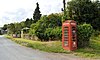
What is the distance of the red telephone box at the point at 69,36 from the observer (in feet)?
73.0

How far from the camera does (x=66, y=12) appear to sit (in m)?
37.2

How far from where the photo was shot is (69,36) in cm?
2241

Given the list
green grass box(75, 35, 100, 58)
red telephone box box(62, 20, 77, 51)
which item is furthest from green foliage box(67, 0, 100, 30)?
red telephone box box(62, 20, 77, 51)

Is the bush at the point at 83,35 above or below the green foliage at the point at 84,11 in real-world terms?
below

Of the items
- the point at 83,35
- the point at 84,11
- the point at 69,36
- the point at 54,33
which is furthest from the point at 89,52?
the point at 84,11

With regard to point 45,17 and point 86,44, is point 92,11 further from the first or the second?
point 86,44

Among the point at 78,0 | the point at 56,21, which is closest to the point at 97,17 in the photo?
the point at 78,0

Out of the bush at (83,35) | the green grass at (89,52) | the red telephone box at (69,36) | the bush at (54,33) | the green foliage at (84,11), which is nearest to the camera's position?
the green grass at (89,52)

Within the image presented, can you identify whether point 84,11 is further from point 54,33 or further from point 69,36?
point 69,36

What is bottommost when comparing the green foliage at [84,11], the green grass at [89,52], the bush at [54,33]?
the green grass at [89,52]

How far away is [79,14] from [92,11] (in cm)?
179

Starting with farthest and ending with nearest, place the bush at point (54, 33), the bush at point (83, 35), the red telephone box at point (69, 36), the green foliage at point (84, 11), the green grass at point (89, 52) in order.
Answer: the green foliage at point (84, 11), the bush at point (54, 33), the bush at point (83, 35), the red telephone box at point (69, 36), the green grass at point (89, 52)

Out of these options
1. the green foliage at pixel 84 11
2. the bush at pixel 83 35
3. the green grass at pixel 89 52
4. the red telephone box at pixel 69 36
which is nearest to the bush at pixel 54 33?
the green foliage at pixel 84 11

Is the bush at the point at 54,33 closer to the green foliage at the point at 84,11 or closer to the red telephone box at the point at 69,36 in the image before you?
the green foliage at the point at 84,11
